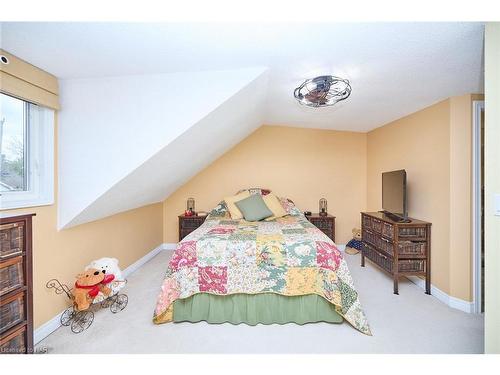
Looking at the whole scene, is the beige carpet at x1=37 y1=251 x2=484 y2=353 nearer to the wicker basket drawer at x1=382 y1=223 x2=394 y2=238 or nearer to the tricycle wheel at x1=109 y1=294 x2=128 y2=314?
the tricycle wheel at x1=109 y1=294 x2=128 y2=314

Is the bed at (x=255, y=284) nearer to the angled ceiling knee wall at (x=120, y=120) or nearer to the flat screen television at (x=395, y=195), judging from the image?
the angled ceiling knee wall at (x=120, y=120)

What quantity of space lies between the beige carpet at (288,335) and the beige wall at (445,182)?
0.38 meters

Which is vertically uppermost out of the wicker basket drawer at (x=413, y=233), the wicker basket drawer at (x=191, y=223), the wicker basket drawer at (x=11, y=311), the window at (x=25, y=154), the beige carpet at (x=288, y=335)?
the window at (x=25, y=154)

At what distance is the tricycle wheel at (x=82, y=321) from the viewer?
1812 mm

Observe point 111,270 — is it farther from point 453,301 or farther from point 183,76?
point 453,301

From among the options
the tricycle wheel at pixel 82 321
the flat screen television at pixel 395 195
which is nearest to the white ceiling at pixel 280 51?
the flat screen television at pixel 395 195

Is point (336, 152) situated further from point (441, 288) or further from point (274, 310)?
point (274, 310)

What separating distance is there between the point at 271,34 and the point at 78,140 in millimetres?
1753

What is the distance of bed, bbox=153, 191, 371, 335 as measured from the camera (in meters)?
1.86

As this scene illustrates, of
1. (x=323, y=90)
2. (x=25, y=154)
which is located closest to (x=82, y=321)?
(x=25, y=154)

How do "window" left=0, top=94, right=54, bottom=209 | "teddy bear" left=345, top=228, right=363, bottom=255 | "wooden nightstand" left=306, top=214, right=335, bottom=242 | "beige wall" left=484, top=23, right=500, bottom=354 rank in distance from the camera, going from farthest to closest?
"teddy bear" left=345, top=228, right=363, bottom=255 < "wooden nightstand" left=306, top=214, right=335, bottom=242 < "window" left=0, top=94, right=54, bottom=209 < "beige wall" left=484, top=23, right=500, bottom=354

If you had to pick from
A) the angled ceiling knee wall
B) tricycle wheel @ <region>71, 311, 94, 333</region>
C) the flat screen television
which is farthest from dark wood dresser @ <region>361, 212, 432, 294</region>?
tricycle wheel @ <region>71, 311, 94, 333</region>

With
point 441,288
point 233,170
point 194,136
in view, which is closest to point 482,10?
point 194,136

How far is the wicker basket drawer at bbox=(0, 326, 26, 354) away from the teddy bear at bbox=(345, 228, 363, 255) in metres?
3.81
